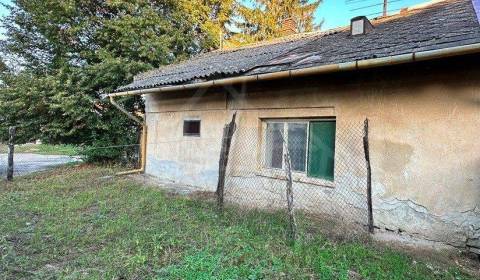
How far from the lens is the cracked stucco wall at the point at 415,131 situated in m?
4.00

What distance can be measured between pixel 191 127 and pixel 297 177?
3.25 m

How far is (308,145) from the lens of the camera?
5.61 metres

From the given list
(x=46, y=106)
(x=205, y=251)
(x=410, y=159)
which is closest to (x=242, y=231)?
(x=205, y=251)

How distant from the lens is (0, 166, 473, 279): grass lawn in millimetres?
3277

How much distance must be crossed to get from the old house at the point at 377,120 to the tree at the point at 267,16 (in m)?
11.5

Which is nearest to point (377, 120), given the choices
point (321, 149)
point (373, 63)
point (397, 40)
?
point (373, 63)

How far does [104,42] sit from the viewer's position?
1234cm

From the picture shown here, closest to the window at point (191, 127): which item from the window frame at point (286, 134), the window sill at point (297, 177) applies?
the window frame at point (286, 134)

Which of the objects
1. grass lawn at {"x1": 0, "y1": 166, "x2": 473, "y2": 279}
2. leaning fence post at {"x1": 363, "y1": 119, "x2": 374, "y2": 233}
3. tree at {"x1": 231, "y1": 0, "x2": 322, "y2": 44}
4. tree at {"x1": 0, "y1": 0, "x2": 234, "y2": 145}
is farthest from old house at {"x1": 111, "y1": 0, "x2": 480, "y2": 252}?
tree at {"x1": 231, "y1": 0, "x2": 322, "y2": 44}

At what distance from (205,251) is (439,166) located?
324cm

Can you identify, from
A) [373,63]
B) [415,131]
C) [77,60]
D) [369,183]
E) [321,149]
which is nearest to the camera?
[373,63]

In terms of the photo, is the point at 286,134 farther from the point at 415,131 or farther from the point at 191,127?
the point at 191,127

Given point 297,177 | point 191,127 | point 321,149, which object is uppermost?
point 191,127

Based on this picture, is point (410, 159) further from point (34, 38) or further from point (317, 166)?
point (34, 38)
